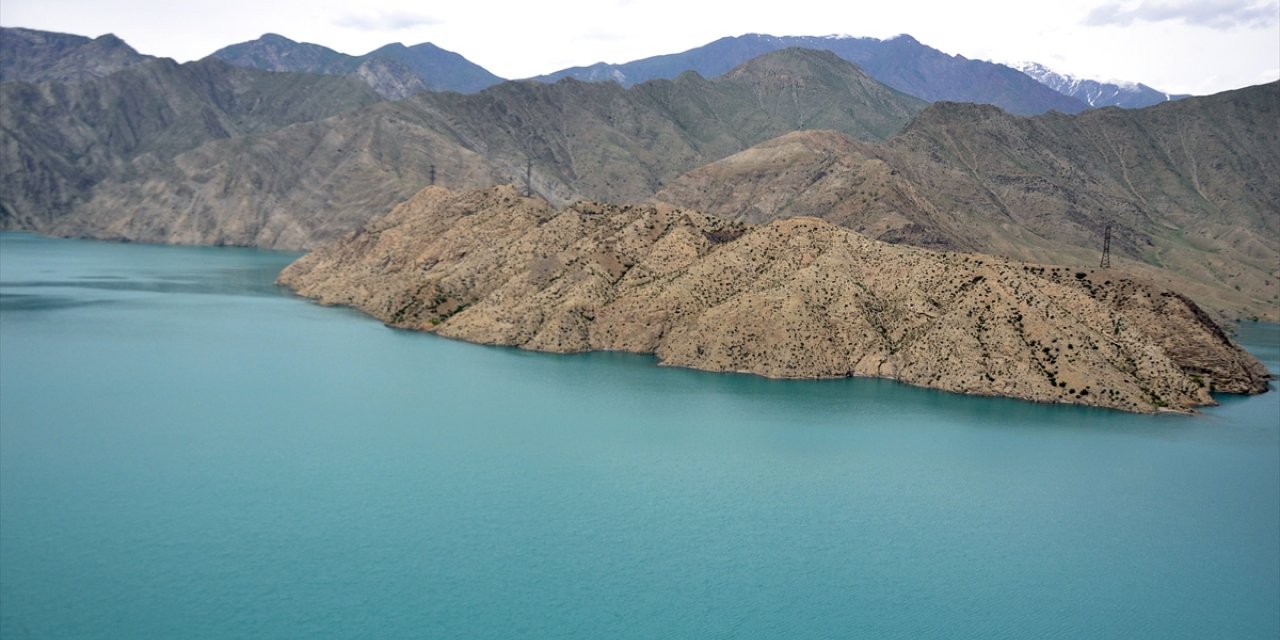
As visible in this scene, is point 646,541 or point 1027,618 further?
point 646,541

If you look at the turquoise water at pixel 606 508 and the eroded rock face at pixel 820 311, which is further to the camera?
the eroded rock face at pixel 820 311

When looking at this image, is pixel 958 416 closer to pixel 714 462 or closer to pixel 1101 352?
pixel 1101 352

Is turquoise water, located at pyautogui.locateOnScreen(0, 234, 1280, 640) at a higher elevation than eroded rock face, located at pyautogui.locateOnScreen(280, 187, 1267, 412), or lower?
lower

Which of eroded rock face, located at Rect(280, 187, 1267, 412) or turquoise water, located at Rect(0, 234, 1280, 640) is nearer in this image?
turquoise water, located at Rect(0, 234, 1280, 640)

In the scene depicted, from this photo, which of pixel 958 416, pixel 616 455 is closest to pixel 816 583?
pixel 616 455

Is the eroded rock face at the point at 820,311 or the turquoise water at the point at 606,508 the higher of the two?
the eroded rock face at the point at 820,311
